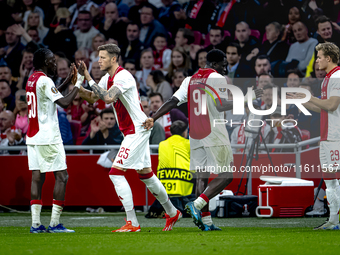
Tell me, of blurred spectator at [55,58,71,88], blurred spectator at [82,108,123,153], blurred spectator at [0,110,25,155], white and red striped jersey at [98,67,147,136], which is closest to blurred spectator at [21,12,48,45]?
blurred spectator at [55,58,71,88]

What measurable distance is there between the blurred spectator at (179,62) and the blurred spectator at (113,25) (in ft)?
6.41

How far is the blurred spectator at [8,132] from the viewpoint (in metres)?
10.7

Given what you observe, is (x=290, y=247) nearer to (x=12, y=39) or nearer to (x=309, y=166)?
(x=309, y=166)

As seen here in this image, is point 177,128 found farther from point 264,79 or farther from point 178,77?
point 178,77

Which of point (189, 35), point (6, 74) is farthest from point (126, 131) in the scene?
point (6, 74)

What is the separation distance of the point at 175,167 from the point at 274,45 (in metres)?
4.65

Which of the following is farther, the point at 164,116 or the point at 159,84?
the point at 159,84

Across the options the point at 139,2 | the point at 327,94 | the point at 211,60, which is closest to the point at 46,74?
the point at 211,60

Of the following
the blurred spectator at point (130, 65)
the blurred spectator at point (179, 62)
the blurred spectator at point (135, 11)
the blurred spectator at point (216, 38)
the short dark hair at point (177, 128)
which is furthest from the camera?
the blurred spectator at point (135, 11)

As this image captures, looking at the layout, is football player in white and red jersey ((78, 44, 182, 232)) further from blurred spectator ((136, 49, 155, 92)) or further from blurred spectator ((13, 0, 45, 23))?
blurred spectator ((13, 0, 45, 23))

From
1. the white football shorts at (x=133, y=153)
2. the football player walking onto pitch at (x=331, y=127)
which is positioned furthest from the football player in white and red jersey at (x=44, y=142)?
the football player walking onto pitch at (x=331, y=127)

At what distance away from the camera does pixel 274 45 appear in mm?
11094

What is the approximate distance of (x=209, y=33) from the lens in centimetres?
1199

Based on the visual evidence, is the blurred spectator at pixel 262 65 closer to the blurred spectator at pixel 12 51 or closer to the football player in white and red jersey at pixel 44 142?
the football player in white and red jersey at pixel 44 142
